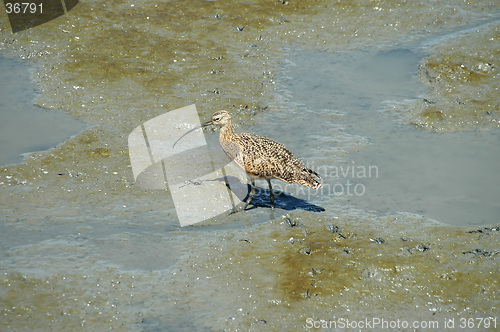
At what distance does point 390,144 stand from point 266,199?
213 centimetres

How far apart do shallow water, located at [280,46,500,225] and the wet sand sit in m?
0.12

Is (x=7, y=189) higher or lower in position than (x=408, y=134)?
higher

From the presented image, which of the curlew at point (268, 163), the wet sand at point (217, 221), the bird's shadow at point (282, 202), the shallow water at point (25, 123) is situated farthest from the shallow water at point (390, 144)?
the shallow water at point (25, 123)

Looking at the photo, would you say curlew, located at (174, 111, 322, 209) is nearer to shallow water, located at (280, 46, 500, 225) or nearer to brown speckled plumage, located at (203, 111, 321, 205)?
brown speckled plumage, located at (203, 111, 321, 205)

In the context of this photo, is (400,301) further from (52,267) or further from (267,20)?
(267,20)

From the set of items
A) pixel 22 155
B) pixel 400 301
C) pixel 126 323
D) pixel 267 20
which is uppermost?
pixel 267 20

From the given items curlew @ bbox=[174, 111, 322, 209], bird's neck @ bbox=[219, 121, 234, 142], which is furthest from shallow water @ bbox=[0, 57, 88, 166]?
curlew @ bbox=[174, 111, 322, 209]

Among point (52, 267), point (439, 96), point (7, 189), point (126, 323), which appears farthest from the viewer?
point (439, 96)

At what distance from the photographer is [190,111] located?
28.3ft

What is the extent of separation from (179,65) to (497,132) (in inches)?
208

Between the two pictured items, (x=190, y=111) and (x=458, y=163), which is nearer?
(x=458, y=163)

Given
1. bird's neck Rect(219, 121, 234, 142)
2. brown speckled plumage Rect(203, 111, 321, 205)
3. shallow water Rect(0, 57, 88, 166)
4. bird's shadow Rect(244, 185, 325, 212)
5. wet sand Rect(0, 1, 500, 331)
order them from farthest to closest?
1. shallow water Rect(0, 57, 88, 166)
2. bird's neck Rect(219, 121, 234, 142)
3. bird's shadow Rect(244, 185, 325, 212)
4. brown speckled plumage Rect(203, 111, 321, 205)
5. wet sand Rect(0, 1, 500, 331)

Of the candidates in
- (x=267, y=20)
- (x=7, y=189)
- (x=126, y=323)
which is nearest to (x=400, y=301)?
(x=126, y=323)

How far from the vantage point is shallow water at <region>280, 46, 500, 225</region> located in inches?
269
